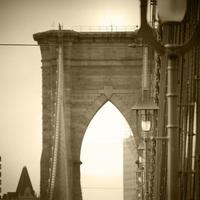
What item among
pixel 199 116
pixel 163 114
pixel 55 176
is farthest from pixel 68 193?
pixel 199 116

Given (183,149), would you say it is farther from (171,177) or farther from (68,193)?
(68,193)

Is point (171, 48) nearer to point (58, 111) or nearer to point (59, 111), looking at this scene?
point (58, 111)

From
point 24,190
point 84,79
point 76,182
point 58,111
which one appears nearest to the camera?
point 58,111

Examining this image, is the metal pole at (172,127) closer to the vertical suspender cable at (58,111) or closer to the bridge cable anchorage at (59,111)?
the vertical suspender cable at (58,111)

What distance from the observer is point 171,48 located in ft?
21.4

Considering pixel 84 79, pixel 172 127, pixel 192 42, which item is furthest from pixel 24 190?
pixel 192 42

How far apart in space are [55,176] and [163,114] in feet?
101

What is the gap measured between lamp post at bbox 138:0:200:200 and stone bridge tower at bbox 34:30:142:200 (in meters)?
37.9

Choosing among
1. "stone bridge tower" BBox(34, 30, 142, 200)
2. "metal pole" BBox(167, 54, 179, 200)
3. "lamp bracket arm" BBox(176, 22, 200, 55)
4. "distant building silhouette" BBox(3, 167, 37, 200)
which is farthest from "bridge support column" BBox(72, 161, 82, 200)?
"lamp bracket arm" BBox(176, 22, 200, 55)

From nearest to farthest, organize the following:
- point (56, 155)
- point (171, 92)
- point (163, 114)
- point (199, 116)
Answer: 1. point (171, 92)
2. point (199, 116)
3. point (163, 114)
4. point (56, 155)

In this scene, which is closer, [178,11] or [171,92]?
[178,11]

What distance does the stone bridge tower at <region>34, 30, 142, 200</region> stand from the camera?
147ft

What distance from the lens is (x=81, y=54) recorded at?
45.4 m

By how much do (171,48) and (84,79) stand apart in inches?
1545
